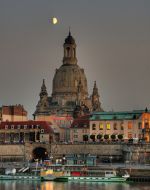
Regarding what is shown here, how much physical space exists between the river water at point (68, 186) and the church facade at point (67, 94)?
83.9 meters

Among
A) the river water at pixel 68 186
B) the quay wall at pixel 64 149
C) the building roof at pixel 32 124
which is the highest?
the building roof at pixel 32 124

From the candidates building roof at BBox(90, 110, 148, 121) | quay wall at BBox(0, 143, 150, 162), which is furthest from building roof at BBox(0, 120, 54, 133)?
quay wall at BBox(0, 143, 150, 162)

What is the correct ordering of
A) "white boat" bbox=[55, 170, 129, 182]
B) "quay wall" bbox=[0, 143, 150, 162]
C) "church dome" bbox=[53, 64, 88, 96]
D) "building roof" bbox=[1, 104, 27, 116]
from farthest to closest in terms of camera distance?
"church dome" bbox=[53, 64, 88, 96], "building roof" bbox=[1, 104, 27, 116], "quay wall" bbox=[0, 143, 150, 162], "white boat" bbox=[55, 170, 129, 182]

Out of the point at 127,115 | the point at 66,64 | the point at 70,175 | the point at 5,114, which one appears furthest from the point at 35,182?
the point at 66,64

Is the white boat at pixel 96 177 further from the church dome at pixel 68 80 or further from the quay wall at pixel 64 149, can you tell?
the church dome at pixel 68 80

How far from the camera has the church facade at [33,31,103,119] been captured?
7584 inches

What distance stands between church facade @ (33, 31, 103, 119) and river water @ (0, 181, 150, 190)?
83880mm

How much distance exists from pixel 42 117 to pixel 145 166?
7540 centimetres

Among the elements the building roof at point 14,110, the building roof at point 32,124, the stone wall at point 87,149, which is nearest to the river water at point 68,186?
the stone wall at point 87,149

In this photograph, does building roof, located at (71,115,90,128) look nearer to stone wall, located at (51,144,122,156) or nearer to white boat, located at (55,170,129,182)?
stone wall, located at (51,144,122,156)

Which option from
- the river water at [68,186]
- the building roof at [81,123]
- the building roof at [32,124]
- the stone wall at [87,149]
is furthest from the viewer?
the building roof at [81,123]

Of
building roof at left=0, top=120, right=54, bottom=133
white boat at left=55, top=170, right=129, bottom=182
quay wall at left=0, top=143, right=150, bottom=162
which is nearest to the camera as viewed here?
white boat at left=55, top=170, right=129, bottom=182

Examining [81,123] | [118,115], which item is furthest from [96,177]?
[81,123]

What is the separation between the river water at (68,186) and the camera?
99.8m
